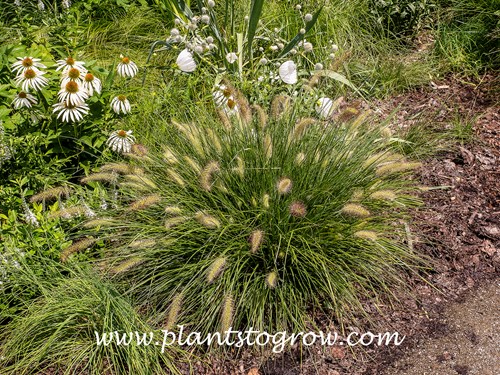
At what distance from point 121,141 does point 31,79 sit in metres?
0.60

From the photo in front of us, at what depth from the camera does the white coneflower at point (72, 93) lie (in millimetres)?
3334

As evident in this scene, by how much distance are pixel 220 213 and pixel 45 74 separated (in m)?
1.47

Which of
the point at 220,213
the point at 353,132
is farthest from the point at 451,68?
the point at 220,213

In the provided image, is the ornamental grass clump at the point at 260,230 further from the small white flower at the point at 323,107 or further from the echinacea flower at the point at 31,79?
the echinacea flower at the point at 31,79

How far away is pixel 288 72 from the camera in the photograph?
4148 millimetres

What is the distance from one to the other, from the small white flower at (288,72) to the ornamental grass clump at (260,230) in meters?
0.79

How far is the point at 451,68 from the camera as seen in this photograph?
5125 mm

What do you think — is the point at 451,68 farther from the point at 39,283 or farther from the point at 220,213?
the point at 39,283

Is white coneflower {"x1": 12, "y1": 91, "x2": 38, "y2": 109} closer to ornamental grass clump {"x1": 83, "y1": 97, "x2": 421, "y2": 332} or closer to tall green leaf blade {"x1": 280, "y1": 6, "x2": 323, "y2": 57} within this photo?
ornamental grass clump {"x1": 83, "y1": 97, "x2": 421, "y2": 332}

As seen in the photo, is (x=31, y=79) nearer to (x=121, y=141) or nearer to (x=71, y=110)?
(x=71, y=110)

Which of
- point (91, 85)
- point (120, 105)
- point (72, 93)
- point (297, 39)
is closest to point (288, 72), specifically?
point (297, 39)

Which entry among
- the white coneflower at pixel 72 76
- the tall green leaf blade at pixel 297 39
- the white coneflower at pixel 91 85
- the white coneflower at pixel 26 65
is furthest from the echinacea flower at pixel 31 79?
the tall green leaf blade at pixel 297 39

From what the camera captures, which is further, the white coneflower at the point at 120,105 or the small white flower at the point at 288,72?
the small white flower at the point at 288,72

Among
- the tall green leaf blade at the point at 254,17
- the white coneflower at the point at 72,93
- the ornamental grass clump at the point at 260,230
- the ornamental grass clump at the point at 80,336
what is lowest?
the ornamental grass clump at the point at 80,336
